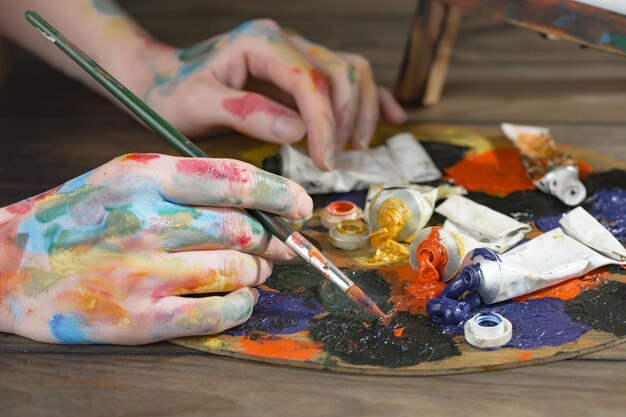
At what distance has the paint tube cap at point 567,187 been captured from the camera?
1186 millimetres

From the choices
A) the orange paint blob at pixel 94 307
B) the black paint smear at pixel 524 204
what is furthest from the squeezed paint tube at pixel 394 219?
the orange paint blob at pixel 94 307

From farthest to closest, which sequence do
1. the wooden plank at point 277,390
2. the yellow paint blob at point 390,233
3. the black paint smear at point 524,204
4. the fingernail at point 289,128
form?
the fingernail at point 289,128 → the black paint smear at point 524,204 → the yellow paint blob at point 390,233 → the wooden plank at point 277,390

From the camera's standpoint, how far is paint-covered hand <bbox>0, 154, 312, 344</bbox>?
0.90m

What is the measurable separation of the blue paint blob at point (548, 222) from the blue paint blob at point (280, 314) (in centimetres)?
33

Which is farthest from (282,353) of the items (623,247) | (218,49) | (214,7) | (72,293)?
(214,7)

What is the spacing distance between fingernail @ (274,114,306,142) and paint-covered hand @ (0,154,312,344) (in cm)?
35

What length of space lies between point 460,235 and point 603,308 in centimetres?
18

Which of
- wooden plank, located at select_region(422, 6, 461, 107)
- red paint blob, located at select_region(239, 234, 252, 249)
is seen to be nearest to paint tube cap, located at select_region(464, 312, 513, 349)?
red paint blob, located at select_region(239, 234, 252, 249)

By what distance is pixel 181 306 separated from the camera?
897mm

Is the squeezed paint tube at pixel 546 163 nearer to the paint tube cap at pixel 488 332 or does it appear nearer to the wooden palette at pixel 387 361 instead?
the wooden palette at pixel 387 361

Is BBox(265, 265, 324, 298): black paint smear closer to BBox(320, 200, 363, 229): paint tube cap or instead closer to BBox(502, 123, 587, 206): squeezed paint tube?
BBox(320, 200, 363, 229): paint tube cap

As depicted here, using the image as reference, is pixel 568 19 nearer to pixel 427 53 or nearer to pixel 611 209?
pixel 611 209

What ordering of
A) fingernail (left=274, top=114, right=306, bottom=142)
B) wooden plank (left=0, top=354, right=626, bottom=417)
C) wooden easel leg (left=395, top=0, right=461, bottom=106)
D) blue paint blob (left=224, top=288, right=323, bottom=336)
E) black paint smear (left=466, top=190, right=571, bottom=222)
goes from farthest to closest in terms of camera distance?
wooden easel leg (left=395, top=0, right=461, bottom=106), fingernail (left=274, top=114, right=306, bottom=142), black paint smear (left=466, top=190, right=571, bottom=222), blue paint blob (left=224, top=288, right=323, bottom=336), wooden plank (left=0, top=354, right=626, bottom=417)

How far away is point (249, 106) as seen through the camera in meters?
1.29
